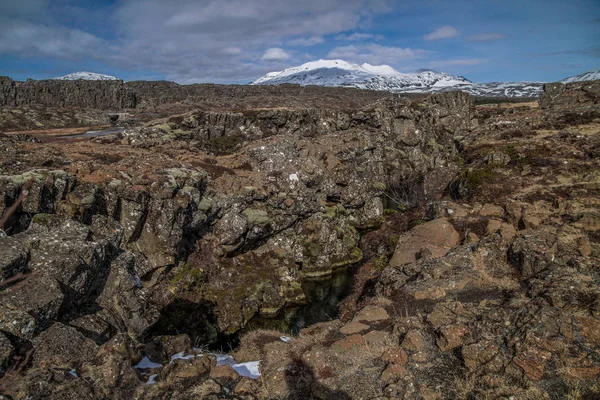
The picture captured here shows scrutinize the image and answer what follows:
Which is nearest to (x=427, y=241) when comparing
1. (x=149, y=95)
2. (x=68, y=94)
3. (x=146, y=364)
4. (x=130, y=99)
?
(x=146, y=364)

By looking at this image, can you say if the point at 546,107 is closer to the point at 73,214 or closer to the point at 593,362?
the point at 593,362

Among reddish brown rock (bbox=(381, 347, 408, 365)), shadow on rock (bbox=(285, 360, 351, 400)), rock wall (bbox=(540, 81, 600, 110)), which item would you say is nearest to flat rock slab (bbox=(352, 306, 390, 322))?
reddish brown rock (bbox=(381, 347, 408, 365))

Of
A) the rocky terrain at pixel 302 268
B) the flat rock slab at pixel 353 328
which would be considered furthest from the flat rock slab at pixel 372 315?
the flat rock slab at pixel 353 328

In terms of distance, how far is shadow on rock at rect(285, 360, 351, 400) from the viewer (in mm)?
10234

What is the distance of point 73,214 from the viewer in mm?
19516

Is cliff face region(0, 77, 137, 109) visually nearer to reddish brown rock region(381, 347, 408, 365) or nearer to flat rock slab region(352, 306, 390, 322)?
flat rock slab region(352, 306, 390, 322)

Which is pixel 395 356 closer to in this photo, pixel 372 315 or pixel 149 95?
pixel 372 315

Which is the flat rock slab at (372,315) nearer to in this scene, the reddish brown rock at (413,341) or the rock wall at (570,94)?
the reddish brown rock at (413,341)

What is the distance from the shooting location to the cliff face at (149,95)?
9688 centimetres

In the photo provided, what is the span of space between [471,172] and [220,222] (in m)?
22.4

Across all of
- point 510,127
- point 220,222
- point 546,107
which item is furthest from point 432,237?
point 546,107

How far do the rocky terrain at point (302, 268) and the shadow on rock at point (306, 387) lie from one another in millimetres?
58

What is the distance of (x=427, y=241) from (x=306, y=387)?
16699 millimetres

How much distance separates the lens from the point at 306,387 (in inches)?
419
